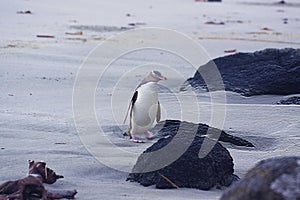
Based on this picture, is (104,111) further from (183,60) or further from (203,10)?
(203,10)

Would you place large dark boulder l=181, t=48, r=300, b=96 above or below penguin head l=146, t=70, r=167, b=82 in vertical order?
below

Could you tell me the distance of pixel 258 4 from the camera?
21516mm

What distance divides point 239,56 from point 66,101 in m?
2.36

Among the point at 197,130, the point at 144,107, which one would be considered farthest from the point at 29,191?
the point at 144,107

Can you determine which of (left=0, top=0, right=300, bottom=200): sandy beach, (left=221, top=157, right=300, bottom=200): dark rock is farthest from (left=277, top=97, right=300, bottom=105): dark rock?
(left=221, top=157, right=300, bottom=200): dark rock

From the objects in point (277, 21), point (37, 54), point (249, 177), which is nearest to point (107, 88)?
point (37, 54)

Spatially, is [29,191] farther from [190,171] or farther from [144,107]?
[144,107]

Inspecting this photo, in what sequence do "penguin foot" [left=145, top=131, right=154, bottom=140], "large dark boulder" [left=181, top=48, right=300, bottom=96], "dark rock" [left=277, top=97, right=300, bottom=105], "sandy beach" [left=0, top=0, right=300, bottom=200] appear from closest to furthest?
"sandy beach" [left=0, top=0, right=300, bottom=200] → "penguin foot" [left=145, top=131, right=154, bottom=140] → "dark rock" [left=277, top=97, right=300, bottom=105] → "large dark boulder" [left=181, top=48, right=300, bottom=96]

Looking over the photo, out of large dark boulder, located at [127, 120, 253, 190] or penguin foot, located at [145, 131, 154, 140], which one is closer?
large dark boulder, located at [127, 120, 253, 190]

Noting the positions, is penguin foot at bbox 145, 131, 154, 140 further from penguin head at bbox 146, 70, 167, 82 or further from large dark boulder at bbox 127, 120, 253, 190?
large dark boulder at bbox 127, 120, 253, 190

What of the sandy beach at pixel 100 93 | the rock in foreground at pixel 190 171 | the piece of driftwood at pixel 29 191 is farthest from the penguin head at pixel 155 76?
the piece of driftwood at pixel 29 191

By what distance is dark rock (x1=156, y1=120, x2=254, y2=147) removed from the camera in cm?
464

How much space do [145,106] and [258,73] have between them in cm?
279

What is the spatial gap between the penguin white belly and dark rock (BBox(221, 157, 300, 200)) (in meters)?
2.55
